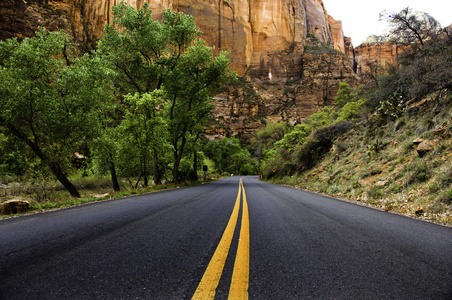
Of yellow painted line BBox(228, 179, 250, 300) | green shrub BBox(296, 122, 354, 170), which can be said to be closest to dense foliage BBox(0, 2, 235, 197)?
green shrub BBox(296, 122, 354, 170)

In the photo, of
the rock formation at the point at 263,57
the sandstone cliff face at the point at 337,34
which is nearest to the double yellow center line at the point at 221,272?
the rock formation at the point at 263,57

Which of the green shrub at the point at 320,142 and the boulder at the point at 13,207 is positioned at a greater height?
the green shrub at the point at 320,142

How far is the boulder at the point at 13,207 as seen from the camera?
5.46 meters

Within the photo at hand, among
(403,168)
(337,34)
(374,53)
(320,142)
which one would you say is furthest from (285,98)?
(403,168)

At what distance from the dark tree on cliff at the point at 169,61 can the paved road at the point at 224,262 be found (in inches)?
505

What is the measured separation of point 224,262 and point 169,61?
688 inches

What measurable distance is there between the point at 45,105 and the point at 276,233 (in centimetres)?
1070

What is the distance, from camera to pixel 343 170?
482 inches

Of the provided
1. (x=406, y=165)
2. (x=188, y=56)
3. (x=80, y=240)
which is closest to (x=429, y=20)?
(x=406, y=165)

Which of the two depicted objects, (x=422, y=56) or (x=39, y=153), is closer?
(x=39, y=153)

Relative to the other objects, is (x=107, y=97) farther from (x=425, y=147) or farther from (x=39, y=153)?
(x=425, y=147)

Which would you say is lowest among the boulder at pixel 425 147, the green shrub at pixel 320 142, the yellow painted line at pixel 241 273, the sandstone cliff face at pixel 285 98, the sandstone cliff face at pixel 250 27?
the yellow painted line at pixel 241 273

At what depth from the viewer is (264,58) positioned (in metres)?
80.9

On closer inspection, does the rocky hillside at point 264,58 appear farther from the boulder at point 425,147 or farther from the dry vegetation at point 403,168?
the boulder at point 425,147
